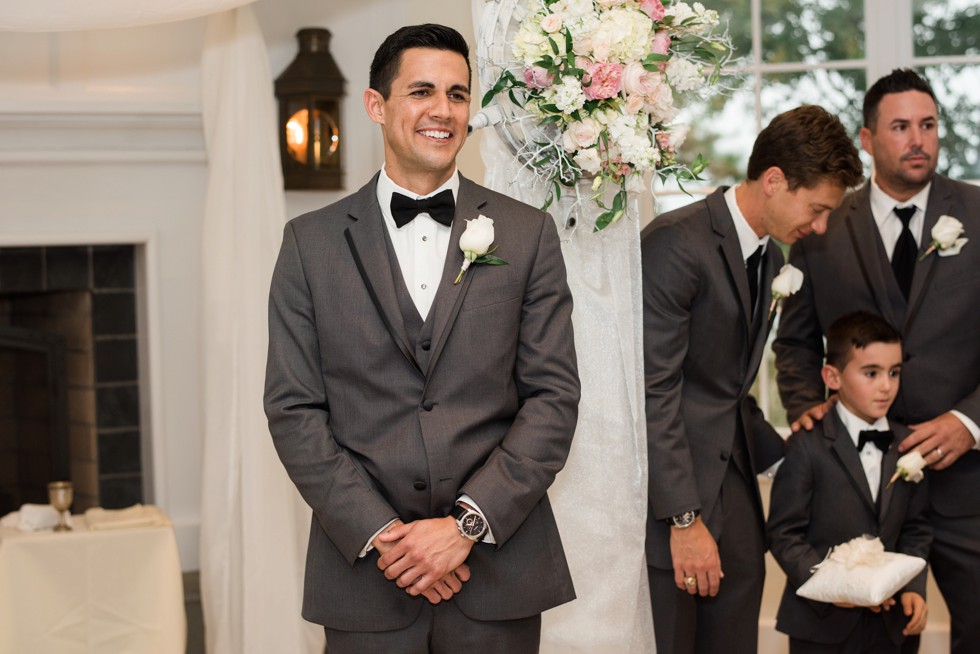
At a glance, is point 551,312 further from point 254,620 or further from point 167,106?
point 167,106

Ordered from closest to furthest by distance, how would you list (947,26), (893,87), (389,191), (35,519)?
(389,191) < (893,87) < (35,519) < (947,26)

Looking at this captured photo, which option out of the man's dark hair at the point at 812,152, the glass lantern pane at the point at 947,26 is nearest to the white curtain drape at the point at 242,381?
the man's dark hair at the point at 812,152

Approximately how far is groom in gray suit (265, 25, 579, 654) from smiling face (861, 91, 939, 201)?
1506mm

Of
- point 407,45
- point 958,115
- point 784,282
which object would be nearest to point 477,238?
point 407,45

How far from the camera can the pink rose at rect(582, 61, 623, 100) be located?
237 centimetres

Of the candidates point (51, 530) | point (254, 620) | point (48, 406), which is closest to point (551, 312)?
point (254, 620)

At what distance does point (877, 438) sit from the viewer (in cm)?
304

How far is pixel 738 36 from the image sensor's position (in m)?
4.58

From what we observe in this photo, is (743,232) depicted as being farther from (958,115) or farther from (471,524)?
(958,115)

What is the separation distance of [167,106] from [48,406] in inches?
47.2

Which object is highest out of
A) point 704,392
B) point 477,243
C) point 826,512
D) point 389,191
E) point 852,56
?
point 852,56

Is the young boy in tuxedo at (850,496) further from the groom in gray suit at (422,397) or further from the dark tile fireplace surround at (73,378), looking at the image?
the dark tile fireplace surround at (73,378)

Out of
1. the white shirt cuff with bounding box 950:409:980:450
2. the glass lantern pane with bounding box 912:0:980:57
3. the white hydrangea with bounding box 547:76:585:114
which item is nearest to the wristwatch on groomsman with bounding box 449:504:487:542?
the white hydrangea with bounding box 547:76:585:114

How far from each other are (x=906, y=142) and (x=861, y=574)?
4.13ft
